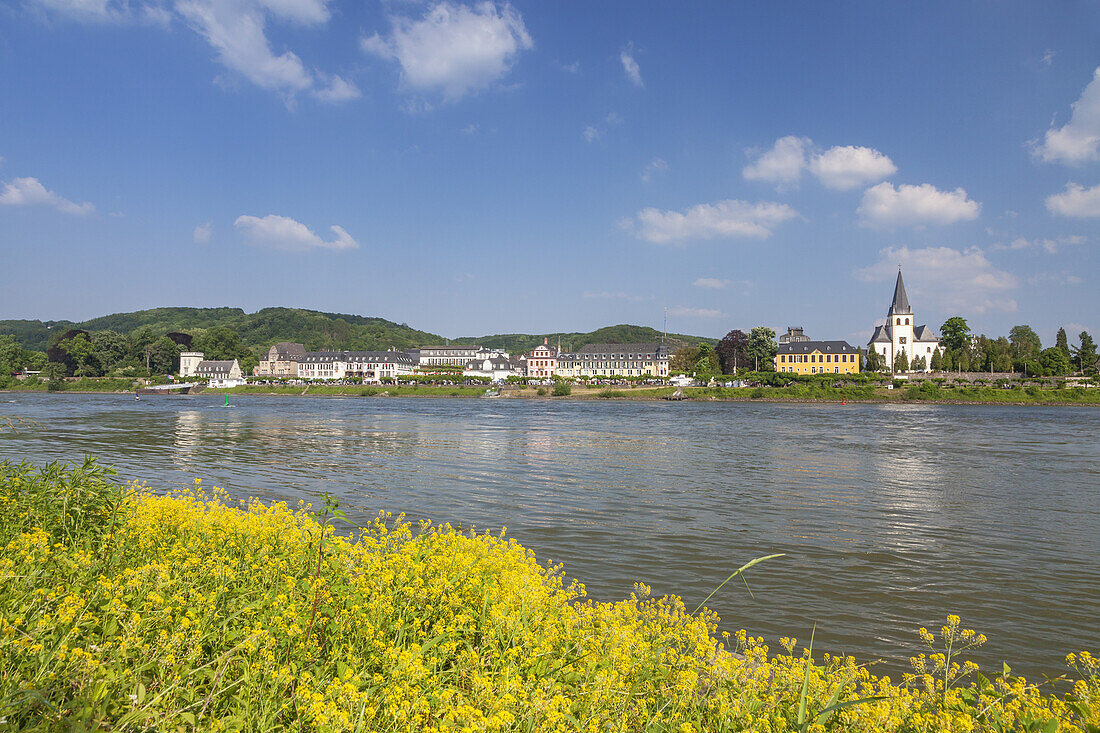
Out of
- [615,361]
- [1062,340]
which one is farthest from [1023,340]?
[615,361]

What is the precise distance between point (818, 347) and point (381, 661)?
456 ft

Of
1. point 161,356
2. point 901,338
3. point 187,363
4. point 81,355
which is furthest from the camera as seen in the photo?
point 187,363

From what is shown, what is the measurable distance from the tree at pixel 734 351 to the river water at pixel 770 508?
299 ft

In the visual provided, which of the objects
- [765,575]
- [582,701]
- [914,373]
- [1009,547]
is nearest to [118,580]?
[582,701]

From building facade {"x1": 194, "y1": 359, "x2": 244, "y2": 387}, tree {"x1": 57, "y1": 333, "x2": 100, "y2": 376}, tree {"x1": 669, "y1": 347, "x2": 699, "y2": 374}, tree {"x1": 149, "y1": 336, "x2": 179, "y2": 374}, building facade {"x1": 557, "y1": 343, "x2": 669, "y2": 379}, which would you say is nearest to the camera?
tree {"x1": 57, "y1": 333, "x2": 100, "y2": 376}

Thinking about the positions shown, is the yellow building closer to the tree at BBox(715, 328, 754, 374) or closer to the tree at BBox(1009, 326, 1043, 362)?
the tree at BBox(715, 328, 754, 374)

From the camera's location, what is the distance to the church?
5305 inches

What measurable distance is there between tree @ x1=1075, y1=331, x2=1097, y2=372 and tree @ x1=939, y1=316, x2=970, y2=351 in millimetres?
18679

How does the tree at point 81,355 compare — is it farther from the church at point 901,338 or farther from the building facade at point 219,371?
the church at point 901,338

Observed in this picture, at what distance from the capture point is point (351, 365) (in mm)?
161875

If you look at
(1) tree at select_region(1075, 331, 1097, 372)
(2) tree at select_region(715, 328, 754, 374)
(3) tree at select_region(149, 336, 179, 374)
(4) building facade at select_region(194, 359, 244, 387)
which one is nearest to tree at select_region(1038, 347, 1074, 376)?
(1) tree at select_region(1075, 331, 1097, 372)

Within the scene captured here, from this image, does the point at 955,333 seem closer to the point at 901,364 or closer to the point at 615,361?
the point at 901,364

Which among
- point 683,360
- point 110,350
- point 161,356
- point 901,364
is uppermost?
point 110,350

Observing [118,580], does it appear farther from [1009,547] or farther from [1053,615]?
[1009,547]
